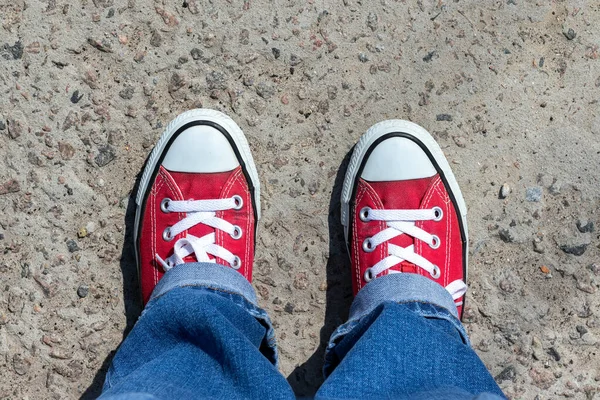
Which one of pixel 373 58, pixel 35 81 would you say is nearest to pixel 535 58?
pixel 373 58

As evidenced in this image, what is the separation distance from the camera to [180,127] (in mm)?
1631

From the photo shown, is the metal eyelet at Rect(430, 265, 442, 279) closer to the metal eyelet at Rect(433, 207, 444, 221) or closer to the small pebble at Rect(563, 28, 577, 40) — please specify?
the metal eyelet at Rect(433, 207, 444, 221)

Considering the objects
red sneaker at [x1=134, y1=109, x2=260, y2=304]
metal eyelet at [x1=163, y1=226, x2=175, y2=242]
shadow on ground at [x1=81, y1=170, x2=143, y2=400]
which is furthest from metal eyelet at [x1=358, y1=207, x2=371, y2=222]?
shadow on ground at [x1=81, y1=170, x2=143, y2=400]

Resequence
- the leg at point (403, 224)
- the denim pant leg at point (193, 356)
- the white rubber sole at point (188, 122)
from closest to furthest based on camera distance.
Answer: the denim pant leg at point (193, 356) < the leg at point (403, 224) < the white rubber sole at point (188, 122)

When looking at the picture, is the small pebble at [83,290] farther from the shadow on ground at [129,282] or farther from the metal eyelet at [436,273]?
the metal eyelet at [436,273]

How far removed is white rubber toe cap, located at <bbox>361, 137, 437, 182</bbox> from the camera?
5.44 ft

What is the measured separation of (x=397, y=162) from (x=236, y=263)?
0.58 m

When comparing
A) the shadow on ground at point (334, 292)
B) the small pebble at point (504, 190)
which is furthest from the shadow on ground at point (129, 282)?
the small pebble at point (504, 190)

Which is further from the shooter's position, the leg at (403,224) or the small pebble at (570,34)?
the small pebble at (570,34)

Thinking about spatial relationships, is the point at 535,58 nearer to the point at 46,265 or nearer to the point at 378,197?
the point at 378,197

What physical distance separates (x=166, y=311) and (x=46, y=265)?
621 millimetres

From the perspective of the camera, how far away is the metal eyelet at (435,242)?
1687 mm

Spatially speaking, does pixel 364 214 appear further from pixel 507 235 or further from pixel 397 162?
pixel 507 235

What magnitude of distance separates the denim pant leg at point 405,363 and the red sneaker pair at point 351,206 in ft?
0.94
